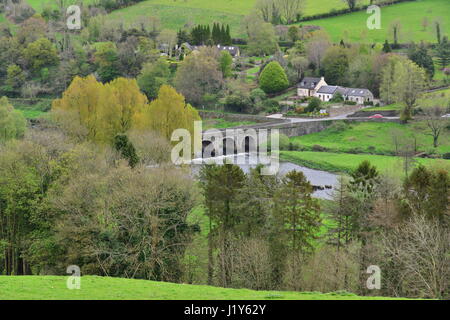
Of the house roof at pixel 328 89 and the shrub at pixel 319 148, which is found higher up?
the house roof at pixel 328 89

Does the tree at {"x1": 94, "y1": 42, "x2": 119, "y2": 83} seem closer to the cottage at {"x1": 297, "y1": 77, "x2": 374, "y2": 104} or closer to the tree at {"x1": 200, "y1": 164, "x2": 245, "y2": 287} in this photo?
the cottage at {"x1": 297, "y1": 77, "x2": 374, "y2": 104}

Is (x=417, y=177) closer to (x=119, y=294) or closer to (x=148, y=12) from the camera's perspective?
(x=119, y=294)

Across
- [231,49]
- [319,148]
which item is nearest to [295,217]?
[319,148]

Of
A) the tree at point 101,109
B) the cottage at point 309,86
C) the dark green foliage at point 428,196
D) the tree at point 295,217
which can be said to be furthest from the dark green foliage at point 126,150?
the cottage at point 309,86

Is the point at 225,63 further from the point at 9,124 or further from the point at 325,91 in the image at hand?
the point at 9,124

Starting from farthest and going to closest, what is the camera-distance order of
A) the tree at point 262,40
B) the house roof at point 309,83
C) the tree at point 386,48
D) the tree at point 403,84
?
the tree at point 262,40 < the tree at point 386,48 < the house roof at point 309,83 < the tree at point 403,84

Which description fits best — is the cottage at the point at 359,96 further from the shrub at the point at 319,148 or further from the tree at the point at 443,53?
the shrub at the point at 319,148
